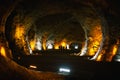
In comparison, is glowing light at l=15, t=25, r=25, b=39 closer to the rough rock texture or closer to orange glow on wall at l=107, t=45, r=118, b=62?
orange glow on wall at l=107, t=45, r=118, b=62

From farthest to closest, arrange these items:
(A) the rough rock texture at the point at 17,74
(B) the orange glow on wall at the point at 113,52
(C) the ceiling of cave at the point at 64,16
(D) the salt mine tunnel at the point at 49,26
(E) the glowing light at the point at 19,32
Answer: (E) the glowing light at the point at 19,32 → (C) the ceiling of cave at the point at 64,16 → (B) the orange glow on wall at the point at 113,52 → (D) the salt mine tunnel at the point at 49,26 → (A) the rough rock texture at the point at 17,74

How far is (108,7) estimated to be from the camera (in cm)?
2322

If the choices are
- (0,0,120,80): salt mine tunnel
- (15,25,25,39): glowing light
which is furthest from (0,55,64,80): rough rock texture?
(15,25,25,39): glowing light

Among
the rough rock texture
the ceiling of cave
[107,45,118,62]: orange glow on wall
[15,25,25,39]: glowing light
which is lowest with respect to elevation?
the rough rock texture

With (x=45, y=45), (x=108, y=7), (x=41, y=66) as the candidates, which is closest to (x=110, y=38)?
(x=108, y=7)

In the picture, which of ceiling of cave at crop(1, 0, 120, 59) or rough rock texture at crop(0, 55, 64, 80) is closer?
rough rock texture at crop(0, 55, 64, 80)

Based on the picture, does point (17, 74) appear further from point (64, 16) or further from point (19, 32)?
point (64, 16)

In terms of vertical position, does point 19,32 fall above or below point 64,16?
below

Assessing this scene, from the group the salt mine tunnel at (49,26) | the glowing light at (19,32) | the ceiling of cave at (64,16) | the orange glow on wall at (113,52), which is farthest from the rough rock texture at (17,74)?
the glowing light at (19,32)

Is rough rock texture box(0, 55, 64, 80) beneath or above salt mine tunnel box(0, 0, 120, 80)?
beneath

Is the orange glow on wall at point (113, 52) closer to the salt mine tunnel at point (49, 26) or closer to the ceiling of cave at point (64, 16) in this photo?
the salt mine tunnel at point (49, 26)

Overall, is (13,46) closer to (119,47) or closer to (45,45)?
(119,47)

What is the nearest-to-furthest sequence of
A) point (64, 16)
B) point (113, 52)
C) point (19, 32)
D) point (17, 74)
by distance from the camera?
point (17, 74)
point (113, 52)
point (19, 32)
point (64, 16)

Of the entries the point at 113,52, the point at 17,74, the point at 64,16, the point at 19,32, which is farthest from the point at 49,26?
the point at 17,74
